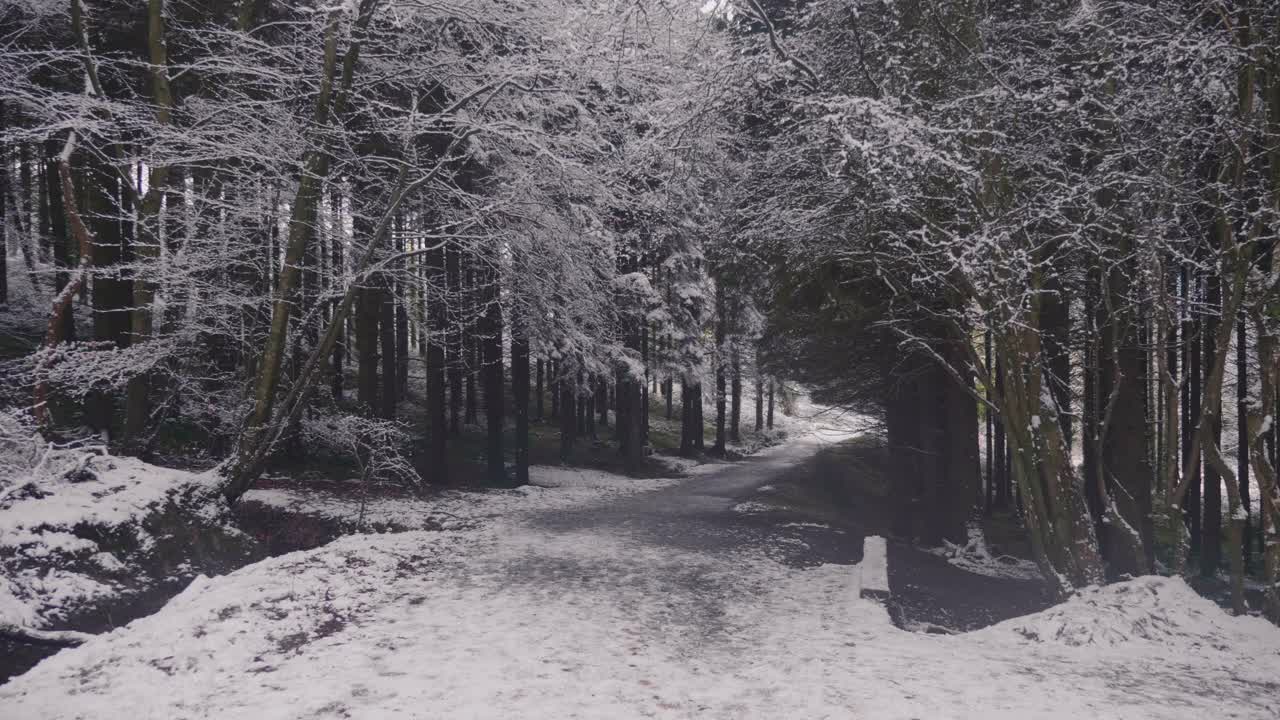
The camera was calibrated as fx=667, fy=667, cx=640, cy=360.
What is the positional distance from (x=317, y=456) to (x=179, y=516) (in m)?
9.51

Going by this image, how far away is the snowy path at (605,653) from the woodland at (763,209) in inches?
72.4

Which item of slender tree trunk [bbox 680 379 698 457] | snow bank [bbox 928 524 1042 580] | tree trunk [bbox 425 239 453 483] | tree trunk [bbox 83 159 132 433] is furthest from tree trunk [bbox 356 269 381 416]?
slender tree trunk [bbox 680 379 698 457]

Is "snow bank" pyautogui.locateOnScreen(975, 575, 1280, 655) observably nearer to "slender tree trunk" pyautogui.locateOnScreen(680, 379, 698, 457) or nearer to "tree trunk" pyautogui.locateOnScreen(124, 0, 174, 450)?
"tree trunk" pyautogui.locateOnScreen(124, 0, 174, 450)

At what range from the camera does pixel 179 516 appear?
7.64 metres

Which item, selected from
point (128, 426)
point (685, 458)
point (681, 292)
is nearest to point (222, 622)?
point (128, 426)

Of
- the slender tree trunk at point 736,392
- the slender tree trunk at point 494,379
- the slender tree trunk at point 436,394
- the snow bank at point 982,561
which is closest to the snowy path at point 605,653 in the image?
the snow bank at point 982,561

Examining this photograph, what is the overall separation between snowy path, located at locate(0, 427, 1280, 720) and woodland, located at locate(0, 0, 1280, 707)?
184cm

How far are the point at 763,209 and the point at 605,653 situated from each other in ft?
19.7

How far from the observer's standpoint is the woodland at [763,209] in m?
6.36

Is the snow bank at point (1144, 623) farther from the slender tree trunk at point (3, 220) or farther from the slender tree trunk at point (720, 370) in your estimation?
the slender tree trunk at point (3, 220)

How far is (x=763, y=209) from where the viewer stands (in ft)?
29.7

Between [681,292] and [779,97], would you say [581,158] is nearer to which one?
[779,97]

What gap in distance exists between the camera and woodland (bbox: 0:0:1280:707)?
6.36m

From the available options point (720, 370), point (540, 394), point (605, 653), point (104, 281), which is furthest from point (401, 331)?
point (605, 653)
